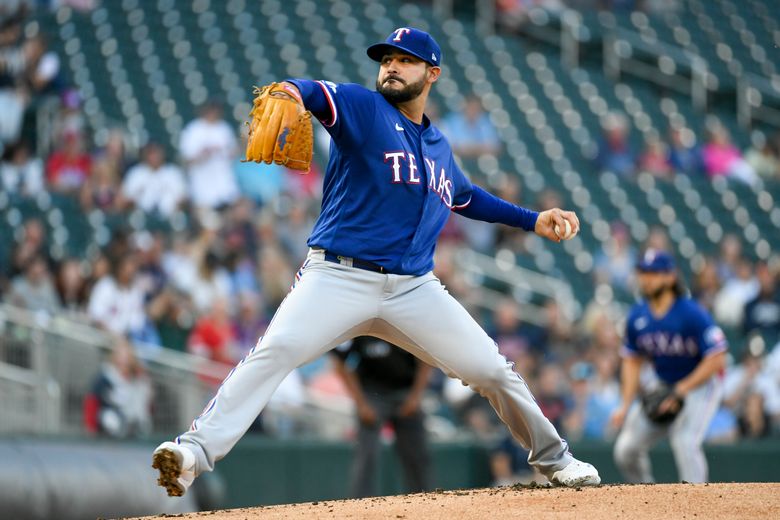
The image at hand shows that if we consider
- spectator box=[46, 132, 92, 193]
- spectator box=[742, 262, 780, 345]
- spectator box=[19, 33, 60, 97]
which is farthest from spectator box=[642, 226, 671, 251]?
spectator box=[19, 33, 60, 97]

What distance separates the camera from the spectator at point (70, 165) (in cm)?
1190

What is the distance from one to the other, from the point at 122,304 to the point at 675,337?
14.8ft

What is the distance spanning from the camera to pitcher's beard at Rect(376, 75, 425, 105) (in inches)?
194

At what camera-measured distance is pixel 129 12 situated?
15.8m

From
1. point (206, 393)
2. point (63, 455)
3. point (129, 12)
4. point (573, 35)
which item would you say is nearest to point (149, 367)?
point (206, 393)

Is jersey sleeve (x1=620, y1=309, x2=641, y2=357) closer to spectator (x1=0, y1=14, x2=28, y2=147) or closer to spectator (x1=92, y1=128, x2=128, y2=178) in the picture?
spectator (x1=92, y1=128, x2=128, y2=178)

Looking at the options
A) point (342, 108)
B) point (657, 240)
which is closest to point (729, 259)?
point (657, 240)

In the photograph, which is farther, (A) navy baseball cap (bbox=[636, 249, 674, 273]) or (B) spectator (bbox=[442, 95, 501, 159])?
(B) spectator (bbox=[442, 95, 501, 159])

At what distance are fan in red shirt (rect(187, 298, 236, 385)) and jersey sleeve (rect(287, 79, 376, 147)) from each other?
18.2ft

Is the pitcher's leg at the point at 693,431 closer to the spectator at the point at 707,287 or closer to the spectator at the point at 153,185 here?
the spectator at the point at 707,287

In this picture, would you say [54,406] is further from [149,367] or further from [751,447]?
[751,447]

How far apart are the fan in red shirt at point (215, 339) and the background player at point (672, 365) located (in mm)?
3405

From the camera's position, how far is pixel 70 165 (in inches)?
470

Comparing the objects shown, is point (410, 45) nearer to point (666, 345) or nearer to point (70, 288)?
point (666, 345)
